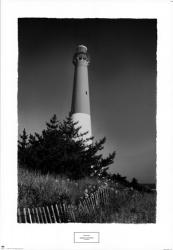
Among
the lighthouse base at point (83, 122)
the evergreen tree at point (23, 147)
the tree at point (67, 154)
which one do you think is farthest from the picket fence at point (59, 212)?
the lighthouse base at point (83, 122)

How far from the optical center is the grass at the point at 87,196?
21.5 feet

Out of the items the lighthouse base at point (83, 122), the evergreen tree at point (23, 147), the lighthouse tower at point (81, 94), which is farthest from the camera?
the lighthouse base at point (83, 122)

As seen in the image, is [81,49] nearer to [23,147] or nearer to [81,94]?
[81,94]

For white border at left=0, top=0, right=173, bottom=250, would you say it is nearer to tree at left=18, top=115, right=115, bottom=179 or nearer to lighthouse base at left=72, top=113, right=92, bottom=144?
tree at left=18, top=115, right=115, bottom=179

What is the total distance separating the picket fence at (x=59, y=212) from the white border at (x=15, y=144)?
8 centimetres

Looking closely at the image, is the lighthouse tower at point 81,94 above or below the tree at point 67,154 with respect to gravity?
above

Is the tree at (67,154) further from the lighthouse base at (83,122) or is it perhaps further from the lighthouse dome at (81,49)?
the lighthouse dome at (81,49)

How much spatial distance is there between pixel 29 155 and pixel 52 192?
1.87ft

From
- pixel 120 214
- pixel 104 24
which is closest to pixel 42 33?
pixel 104 24

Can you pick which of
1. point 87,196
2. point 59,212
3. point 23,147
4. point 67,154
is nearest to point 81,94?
point 67,154

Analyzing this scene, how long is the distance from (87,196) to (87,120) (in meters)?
1.01

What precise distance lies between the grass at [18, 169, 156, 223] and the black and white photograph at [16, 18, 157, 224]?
0.5 inches
